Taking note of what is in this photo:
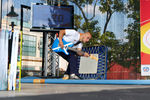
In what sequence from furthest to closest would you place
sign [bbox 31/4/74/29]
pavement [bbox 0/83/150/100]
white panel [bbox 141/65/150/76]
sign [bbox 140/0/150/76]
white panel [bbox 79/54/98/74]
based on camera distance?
sign [bbox 31/4/74/29] < sign [bbox 140/0/150/76] < white panel [bbox 141/65/150/76] < white panel [bbox 79/54/98/74] < pavement [bbox 0/83/150/100]

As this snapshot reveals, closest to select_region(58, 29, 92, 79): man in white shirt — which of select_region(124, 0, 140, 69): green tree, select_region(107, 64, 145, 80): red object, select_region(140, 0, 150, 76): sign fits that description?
select_region(140, 0, 150, 76): sign

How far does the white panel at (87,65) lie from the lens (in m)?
7.86

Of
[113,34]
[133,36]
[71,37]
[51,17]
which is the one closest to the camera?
[71,37]

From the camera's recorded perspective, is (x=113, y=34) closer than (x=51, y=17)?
No

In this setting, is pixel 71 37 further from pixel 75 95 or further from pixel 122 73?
pixel 75 95

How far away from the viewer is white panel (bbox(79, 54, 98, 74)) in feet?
25.8

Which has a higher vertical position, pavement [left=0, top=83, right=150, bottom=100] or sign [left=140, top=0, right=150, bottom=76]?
sign [left=140, top=0, right=150, bottom=76]

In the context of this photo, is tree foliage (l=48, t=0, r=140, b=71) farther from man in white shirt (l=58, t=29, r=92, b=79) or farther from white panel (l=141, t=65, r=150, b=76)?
man in white shirt (l=58, t=29, r=92, b=79)

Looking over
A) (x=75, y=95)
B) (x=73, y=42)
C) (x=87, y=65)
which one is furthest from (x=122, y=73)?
(x=75, y=95)

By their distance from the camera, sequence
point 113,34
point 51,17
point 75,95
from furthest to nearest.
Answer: point 113,34 < point 51,17 < point 75,95

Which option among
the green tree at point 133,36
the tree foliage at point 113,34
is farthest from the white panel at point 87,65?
the green tree at point 133,36

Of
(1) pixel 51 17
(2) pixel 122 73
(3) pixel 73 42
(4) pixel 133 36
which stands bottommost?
(2) pixel 122 73

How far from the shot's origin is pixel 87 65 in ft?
26.3

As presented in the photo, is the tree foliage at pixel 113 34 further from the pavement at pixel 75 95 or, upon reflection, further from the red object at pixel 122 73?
the pavement at pixel 75 95
